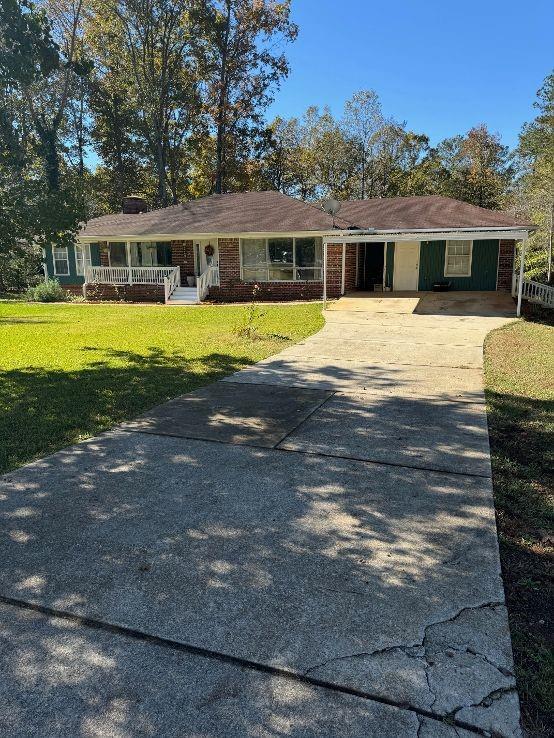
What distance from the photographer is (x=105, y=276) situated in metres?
22.6

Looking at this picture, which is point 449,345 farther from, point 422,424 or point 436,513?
point 436,513

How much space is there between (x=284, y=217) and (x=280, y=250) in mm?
1681

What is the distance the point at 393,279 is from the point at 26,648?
796 inches

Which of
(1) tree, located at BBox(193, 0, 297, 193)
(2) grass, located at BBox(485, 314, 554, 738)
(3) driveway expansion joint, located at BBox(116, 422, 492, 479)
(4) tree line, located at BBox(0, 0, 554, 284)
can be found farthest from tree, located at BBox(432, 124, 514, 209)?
(3) driveway expansion joint, located at BBox(116, 422, 492, 479)

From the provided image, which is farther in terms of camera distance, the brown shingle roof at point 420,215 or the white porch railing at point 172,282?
the white porch railing at point 172,282

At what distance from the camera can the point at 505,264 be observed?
19.6 meters

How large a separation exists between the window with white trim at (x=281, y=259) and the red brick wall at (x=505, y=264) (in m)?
6.83

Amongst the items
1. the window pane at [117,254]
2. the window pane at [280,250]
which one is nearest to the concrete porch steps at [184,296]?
the window pane at [280,250]

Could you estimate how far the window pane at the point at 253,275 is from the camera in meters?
21.2

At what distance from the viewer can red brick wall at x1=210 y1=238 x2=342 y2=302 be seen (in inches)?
777

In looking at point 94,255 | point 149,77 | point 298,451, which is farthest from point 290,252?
point 149,77

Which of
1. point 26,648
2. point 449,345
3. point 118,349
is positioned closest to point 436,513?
point 26,648

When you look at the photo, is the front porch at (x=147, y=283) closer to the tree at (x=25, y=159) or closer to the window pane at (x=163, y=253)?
the window pane at (x=163, y=253)

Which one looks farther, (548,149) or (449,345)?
Answer: (548,149)
